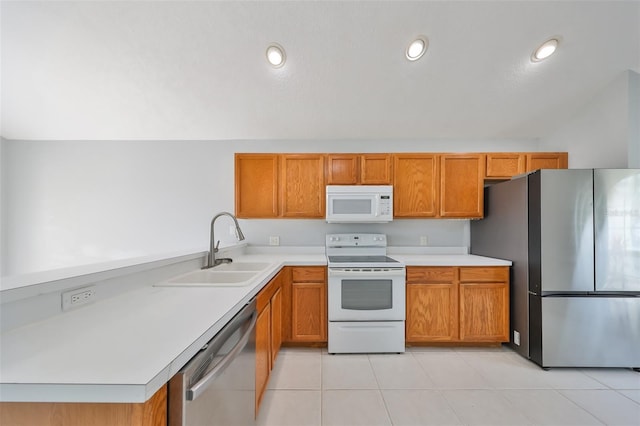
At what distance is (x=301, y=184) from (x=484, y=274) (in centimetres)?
219

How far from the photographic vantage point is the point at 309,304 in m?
2.68

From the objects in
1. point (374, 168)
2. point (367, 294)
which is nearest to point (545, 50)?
point (374, 168)

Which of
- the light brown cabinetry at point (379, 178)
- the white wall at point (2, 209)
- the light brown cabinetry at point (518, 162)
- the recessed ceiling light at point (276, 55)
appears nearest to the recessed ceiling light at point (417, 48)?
the light brown cabinetry at point (379, 178)

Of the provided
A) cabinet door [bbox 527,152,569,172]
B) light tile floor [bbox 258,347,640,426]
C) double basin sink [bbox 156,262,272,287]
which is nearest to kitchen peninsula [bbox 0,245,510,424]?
double basin sink [bbox 156,262,272,287]

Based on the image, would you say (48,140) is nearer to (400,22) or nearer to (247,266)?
(247,266)

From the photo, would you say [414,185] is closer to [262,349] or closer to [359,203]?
[359,203]

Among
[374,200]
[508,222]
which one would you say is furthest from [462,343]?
[374,200]

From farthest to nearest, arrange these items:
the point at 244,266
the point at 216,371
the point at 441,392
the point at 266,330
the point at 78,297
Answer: the point at 244,266 → the point at 441,392 → the point at 266,330 → the point at 78,297 → the point at 216,371

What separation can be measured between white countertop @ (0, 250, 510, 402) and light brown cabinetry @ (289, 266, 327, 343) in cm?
141

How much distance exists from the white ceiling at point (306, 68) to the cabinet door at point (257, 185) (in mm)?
406

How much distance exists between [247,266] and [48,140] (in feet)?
11.1

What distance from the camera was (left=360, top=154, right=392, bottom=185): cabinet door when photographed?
10.1ft

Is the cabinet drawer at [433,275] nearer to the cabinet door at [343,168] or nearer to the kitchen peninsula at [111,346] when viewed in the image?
the cabinet door at [343,168]

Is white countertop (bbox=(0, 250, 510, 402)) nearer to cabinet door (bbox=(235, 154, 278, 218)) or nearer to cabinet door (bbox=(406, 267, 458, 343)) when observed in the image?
cabinet door (bbox=(235, 154, 278, 218))
